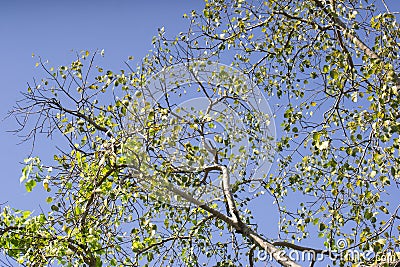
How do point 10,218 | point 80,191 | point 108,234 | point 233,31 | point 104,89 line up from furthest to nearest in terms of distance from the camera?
point 233,31, point 10,218, point 104,89, point 80,191, point 108,234

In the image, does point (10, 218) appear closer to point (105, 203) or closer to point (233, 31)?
point (105, 203)

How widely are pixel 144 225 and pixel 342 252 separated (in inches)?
68.8

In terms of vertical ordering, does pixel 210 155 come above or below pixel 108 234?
above

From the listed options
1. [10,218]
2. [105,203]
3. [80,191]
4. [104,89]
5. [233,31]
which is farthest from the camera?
[233,31]

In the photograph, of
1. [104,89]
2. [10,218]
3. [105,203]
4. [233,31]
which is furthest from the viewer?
[233,31]

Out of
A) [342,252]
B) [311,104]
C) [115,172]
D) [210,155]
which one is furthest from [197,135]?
[342,252]

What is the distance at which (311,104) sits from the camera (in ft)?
18.0

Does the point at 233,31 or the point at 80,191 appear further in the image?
the point at 233,31

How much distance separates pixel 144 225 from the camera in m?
5.06

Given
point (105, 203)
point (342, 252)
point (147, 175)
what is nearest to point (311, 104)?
point (342, 252)

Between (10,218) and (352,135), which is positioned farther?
(10,218)

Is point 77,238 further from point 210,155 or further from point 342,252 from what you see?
point 342,252

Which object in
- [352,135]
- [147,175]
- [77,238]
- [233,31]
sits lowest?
[77,238]

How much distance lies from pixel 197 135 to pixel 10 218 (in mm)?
2555
